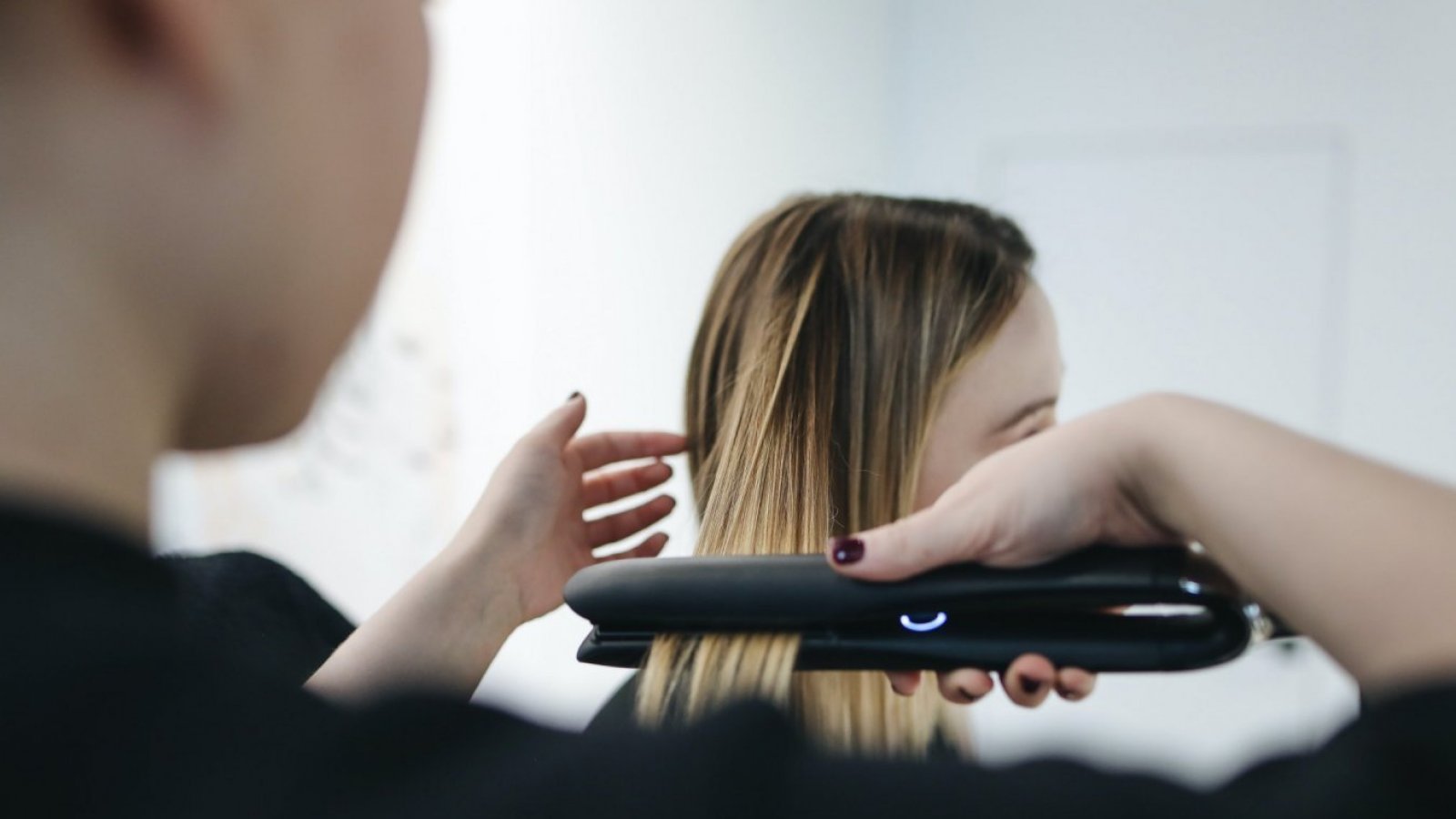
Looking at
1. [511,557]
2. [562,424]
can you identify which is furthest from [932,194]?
[511,557]

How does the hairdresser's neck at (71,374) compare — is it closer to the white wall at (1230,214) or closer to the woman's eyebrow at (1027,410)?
the woman's eyebrow at (1027,410)

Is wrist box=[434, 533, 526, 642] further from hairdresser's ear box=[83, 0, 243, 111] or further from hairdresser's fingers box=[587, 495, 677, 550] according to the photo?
hairdresser's ear box=[83, 0, 243, 111]

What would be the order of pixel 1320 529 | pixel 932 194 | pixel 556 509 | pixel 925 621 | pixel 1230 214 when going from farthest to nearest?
pixel 932 194, pixel 1230 214, pixel 556 509, pixel 925 621, pixel 1320 529

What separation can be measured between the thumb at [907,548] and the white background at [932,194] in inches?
34.9

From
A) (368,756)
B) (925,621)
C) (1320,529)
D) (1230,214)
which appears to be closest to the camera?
(368,756)

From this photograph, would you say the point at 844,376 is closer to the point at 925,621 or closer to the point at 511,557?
the point at 511,557

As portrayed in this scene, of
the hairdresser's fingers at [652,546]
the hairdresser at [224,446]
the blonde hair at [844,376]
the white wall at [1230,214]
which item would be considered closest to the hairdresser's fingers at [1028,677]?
the hairdresser at [224,446]

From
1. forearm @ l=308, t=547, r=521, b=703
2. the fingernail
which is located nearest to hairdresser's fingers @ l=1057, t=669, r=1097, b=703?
the fingernail

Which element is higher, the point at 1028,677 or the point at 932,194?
the point at 932,194

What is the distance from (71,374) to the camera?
0.23m

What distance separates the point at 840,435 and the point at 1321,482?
49cm

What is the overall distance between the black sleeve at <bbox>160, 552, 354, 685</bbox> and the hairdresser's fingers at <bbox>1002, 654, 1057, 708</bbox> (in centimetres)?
41

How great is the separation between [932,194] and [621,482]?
1.94 m

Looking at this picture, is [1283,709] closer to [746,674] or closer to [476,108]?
[476,108]
